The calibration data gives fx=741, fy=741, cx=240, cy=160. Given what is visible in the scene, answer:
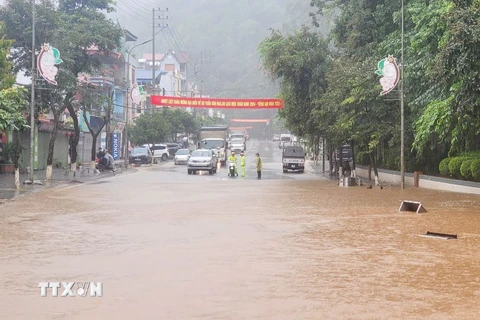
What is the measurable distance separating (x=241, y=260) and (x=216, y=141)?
173 feet

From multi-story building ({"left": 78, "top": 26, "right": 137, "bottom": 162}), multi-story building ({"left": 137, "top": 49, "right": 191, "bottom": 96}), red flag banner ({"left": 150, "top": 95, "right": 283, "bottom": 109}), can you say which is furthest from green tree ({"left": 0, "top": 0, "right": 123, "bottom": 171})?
multi-story building ({"left": 137, "top": 49, "right": 191, "bottom": 96})

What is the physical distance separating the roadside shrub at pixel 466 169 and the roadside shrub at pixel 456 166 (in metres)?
0.71

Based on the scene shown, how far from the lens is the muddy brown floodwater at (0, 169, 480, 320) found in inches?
354

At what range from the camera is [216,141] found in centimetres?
6512

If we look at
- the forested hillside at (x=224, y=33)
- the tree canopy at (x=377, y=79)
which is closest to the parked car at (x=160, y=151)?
the tree canopy at (x=377, y=79)

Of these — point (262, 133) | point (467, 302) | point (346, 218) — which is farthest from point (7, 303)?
point (262, 133)

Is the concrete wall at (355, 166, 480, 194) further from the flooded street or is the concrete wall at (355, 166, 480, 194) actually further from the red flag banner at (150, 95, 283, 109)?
the red flag banner at (150, 95, 283, 109)

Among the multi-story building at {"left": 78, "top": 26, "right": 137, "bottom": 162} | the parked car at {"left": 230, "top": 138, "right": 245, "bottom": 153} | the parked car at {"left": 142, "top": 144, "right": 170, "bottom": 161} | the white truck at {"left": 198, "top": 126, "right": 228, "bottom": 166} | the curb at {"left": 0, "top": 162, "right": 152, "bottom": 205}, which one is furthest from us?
the parked car at {"left": 230, "top": 138, "right": 245, "bottom": 153}

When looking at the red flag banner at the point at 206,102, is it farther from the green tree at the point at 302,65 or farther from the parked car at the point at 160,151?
the green tree at the point at 302,65

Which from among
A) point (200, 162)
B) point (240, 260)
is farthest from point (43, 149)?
point (240, 260)

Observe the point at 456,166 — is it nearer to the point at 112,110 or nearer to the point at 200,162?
the point at 200,162

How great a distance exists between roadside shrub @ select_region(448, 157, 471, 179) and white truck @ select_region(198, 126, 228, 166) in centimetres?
3126

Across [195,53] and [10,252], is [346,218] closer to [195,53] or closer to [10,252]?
[10,252]

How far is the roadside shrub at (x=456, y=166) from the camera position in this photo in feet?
104
